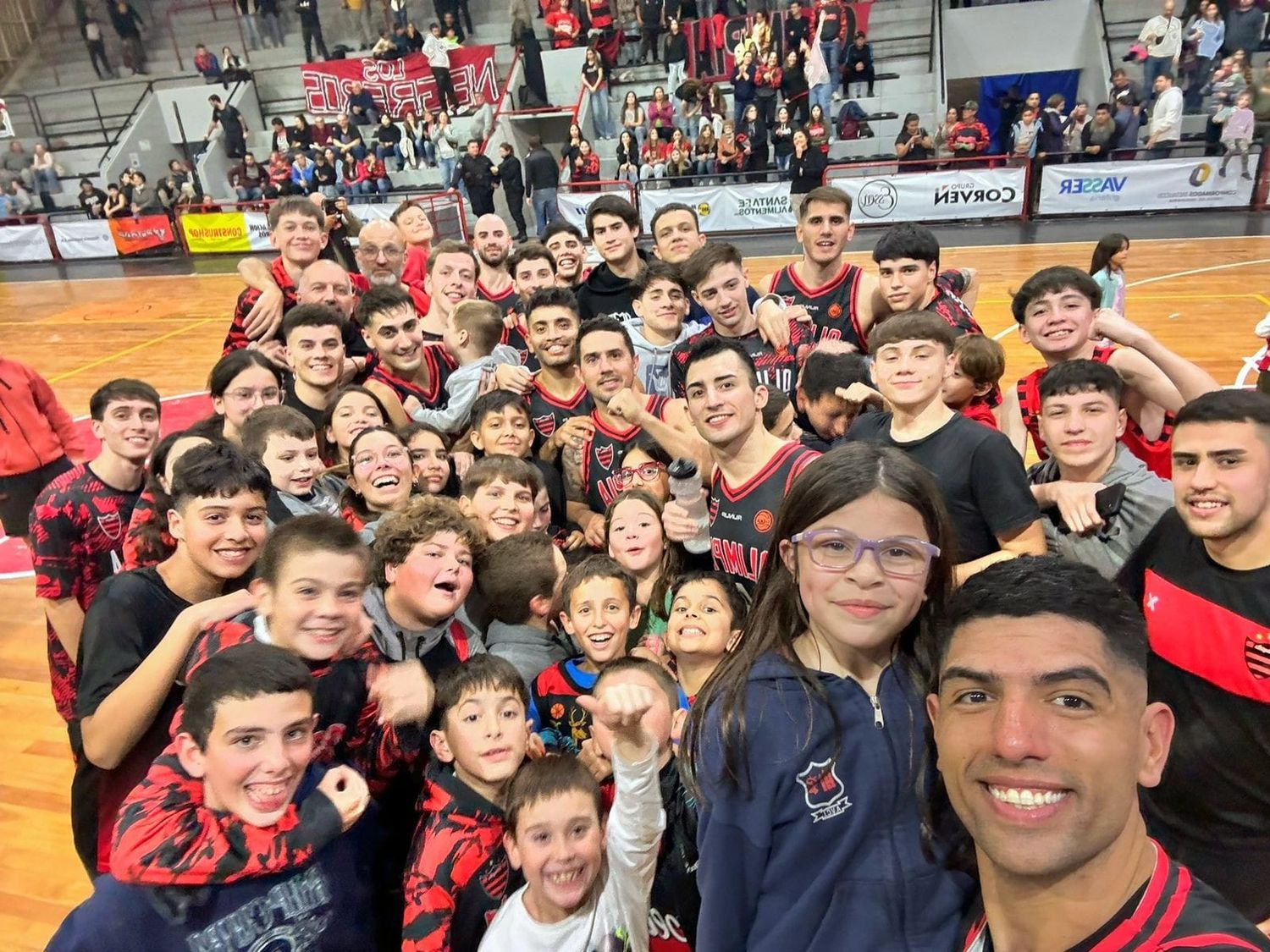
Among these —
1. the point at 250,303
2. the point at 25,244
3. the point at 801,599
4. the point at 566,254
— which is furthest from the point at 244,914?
the point at 25,244

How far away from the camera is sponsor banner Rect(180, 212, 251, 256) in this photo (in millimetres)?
18094

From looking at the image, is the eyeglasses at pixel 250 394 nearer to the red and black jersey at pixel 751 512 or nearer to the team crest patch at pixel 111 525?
the team crest patch at pixel 111 525

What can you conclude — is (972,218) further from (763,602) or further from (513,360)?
(763,602)

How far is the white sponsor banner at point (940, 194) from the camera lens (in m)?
13.7

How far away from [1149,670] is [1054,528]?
27.7 inches

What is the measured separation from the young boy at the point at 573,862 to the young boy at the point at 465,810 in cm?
9

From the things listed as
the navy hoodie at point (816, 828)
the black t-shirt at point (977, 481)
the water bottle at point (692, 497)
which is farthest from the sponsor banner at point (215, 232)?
the navy hoodie at point (816, 828)

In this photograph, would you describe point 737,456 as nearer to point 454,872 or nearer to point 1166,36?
point 454,872

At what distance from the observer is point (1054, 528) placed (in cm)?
285

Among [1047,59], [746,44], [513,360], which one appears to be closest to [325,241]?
[513,360]

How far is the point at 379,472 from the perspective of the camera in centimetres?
339

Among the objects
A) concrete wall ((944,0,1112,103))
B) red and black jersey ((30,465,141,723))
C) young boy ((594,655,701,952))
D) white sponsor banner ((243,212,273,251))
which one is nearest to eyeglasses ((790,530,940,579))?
young boy ((594,655,701,952))

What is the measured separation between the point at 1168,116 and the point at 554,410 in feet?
46.6

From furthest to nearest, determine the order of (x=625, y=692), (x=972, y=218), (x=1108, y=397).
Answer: (x=972, y=218) → (x=1108, y=397) → (x=625, y=692)
